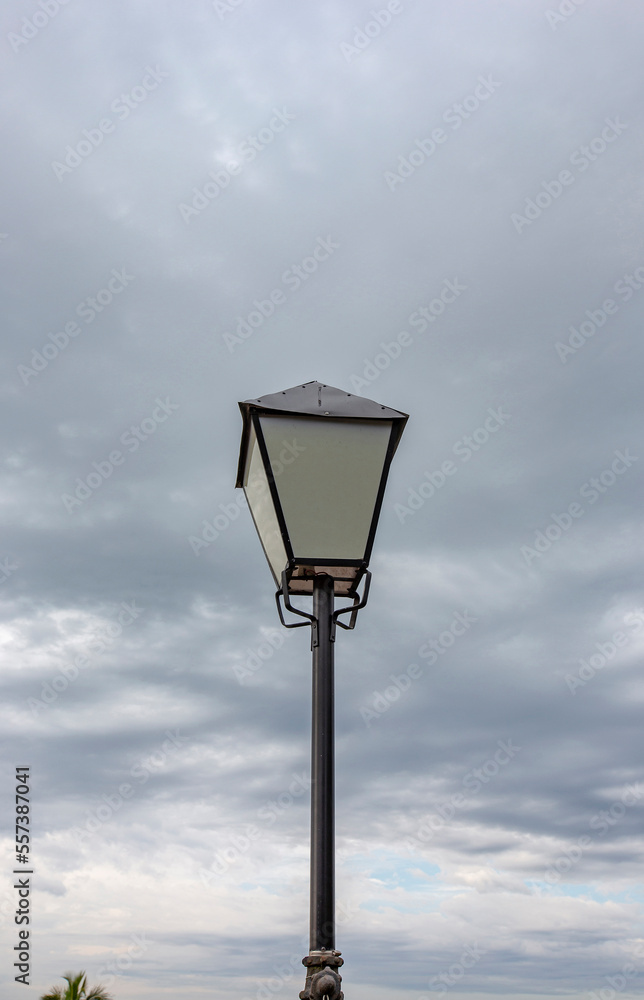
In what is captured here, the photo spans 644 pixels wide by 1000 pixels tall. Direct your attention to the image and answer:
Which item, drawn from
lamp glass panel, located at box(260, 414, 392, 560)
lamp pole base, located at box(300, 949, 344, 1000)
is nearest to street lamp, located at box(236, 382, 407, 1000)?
lamp glass panel, located at box(260, 414, 392, 560)

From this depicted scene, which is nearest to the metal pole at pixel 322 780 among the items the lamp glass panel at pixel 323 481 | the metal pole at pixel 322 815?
the metal pole at pixel 322 815

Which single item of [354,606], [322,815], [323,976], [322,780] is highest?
[354,606]

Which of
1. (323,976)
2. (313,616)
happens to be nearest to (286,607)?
(313,616)

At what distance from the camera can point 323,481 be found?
162 inches

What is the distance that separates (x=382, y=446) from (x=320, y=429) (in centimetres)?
31

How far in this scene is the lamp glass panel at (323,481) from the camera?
4062mm

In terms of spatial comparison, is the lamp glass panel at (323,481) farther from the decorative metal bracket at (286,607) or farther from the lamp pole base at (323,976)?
the lamp pole base at (323,976)

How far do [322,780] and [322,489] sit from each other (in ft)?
4.20

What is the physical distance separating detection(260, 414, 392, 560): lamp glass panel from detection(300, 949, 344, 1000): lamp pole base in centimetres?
163

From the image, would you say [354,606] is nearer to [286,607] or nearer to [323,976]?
[286,607]

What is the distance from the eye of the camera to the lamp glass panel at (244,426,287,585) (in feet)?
13.6

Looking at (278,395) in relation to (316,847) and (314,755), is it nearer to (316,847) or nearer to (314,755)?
(314,755)

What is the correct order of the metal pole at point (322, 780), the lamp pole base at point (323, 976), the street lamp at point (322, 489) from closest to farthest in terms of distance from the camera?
the lamp pole base at point (323, 976) < the metal pole at point (322, 780) < the street lamp at point (322, 489)

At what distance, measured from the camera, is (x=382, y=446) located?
4.23 meters
